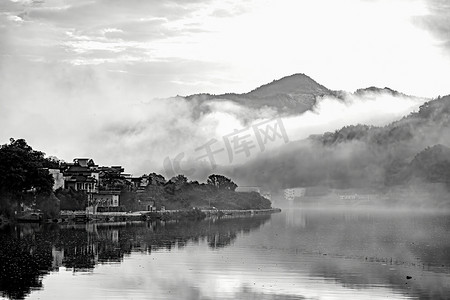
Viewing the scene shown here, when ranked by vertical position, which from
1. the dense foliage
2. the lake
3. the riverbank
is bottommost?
the lake

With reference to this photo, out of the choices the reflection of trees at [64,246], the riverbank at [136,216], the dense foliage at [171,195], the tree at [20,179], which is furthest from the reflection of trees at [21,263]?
the dense foliage at [171,195]

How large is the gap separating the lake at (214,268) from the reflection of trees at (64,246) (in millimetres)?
84

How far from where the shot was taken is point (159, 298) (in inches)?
1695

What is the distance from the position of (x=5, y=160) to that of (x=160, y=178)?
3522 inches

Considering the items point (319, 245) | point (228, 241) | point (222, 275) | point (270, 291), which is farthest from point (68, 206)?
point (270, 291)

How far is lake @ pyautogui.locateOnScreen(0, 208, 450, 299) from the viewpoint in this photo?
45.6 metres

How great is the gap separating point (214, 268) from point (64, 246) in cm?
2088

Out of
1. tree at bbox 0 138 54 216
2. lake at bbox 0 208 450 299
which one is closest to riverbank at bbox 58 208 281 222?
tree at bbox 0 138 54 216

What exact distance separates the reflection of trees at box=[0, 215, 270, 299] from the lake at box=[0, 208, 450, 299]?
0.08m

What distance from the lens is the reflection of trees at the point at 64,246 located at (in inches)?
1978

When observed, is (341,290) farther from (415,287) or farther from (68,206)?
(68,206)

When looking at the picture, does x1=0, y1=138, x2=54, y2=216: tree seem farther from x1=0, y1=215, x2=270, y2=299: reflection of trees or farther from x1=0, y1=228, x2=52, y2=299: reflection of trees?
x1=0, y1=228, x2=52, y2=299: reflection of trees

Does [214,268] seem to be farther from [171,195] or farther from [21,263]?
[171,195]

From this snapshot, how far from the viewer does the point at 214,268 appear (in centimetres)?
5738
